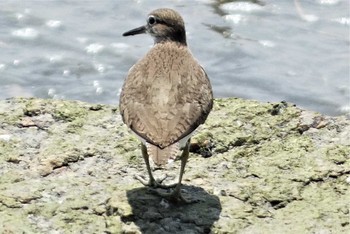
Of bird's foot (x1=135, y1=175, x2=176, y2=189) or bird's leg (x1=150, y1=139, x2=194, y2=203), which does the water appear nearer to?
bird's foot (x1=135, y1=175, x2=176, y2=189)

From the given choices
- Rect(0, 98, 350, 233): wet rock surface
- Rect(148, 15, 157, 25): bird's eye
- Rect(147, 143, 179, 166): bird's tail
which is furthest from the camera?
Rect(148, 15, 157, 25): bird's eye

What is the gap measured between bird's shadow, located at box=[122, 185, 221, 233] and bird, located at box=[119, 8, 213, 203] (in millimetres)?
81

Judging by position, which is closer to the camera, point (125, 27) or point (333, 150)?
point (333, 150)

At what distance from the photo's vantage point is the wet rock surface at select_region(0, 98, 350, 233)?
5746 mm

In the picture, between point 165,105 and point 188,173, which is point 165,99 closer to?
point 165,105

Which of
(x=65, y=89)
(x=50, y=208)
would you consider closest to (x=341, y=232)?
(x=50, y=208)

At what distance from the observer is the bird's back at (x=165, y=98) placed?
5.63 meters

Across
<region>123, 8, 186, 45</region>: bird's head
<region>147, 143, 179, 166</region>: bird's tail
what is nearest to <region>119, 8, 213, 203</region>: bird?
<region>147, 143, 179, 166</region>: bird's tail

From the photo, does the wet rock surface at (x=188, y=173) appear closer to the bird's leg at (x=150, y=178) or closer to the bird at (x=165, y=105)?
the bird's leg at (x=150, y=178)

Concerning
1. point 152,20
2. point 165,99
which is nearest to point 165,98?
point 165,99

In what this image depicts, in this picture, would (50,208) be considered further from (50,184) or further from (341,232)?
(341,232)

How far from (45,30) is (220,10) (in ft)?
7.25

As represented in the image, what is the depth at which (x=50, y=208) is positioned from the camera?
585 centimetres

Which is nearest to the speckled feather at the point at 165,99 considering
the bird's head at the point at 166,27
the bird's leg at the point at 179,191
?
the bird's leg at the point at 179,191
